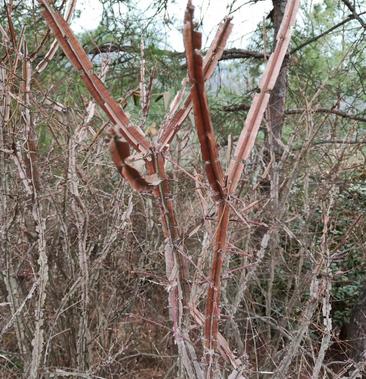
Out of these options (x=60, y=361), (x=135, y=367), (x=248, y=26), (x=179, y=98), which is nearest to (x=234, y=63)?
(x=248, y=26)

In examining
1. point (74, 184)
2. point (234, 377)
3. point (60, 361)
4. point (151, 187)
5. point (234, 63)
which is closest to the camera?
point (151, 187)

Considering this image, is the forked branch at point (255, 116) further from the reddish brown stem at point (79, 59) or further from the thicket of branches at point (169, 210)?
the reddish brown stem at point (79, 59)

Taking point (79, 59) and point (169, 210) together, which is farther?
point (169, 210)

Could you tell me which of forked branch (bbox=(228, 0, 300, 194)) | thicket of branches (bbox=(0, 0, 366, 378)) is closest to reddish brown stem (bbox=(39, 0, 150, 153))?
thicket of branches (bbox=(0, 0, 366, 378))

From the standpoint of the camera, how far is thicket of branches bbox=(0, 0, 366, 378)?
1115mm

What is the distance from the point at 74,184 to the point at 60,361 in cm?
154

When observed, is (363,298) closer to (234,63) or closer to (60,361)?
(60,361)

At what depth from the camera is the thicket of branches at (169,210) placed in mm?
1115

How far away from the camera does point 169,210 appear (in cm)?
115

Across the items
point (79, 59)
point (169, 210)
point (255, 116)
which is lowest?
point (169, 210)

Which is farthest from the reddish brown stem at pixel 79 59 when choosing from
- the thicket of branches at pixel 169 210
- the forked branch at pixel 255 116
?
the forked branch at pixel 255 116

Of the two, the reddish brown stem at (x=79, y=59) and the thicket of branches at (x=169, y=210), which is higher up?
the reddish brown stem at (x=79, y=59)

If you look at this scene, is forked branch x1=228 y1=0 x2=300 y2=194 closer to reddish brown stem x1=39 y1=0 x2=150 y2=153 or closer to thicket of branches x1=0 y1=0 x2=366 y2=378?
thicket of branches x1=0 y1=0 x2=366 y2=378

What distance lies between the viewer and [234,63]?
7684 millimetres
